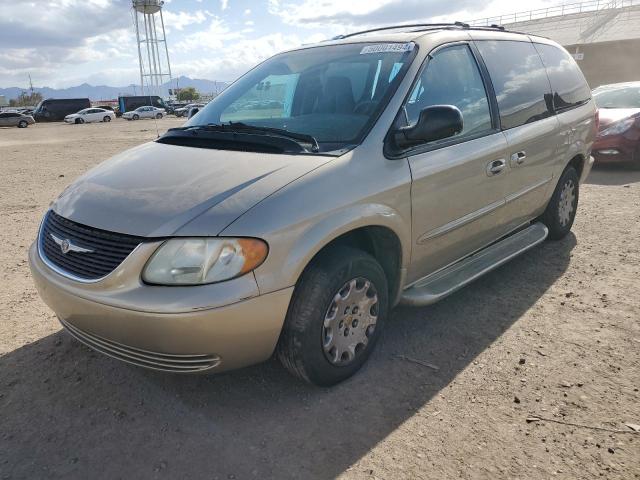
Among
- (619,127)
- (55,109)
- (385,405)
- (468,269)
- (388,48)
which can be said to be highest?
(55,109)

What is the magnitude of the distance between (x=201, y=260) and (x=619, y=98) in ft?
32.0

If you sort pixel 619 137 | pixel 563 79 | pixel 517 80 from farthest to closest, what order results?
pixel 619 137 < pixel 563 79 < pixel 517 80

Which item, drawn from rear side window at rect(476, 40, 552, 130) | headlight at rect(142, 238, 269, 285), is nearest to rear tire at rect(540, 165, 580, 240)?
rear side window at rect(476, 40, 552, 130)

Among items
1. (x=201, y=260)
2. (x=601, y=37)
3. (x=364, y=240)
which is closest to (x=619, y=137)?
(x=364, y=240)

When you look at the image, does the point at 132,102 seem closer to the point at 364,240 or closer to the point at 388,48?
the point at 388,48

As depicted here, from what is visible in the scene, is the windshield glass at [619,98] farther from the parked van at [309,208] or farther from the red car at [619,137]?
the parked van at [309,208]

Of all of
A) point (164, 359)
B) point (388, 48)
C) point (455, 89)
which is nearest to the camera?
point (164, 359)

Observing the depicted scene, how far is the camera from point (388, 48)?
Answer: 3182mm

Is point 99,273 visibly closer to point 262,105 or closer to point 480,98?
point 262,105

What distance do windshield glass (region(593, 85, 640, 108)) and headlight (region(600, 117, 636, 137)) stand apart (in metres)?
0.83

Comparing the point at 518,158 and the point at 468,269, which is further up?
the point at 518,158

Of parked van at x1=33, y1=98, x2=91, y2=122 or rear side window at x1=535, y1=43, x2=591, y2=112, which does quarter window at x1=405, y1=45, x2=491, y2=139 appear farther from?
parked van at x1=33, y1=98, x2=91, y2=122

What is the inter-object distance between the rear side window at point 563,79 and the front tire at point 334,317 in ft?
8.85

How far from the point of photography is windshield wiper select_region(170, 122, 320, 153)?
2.75m
